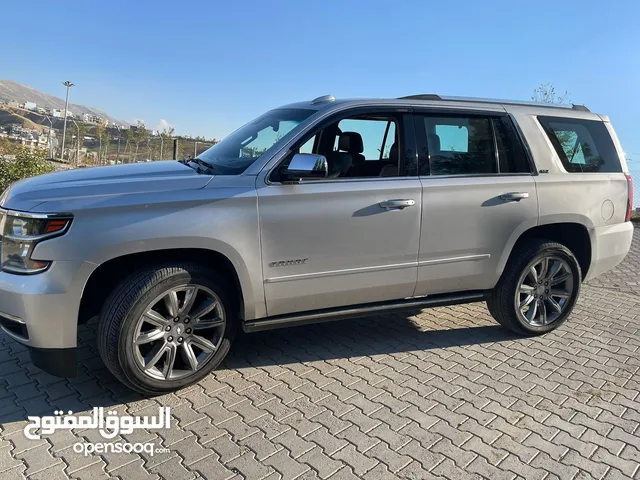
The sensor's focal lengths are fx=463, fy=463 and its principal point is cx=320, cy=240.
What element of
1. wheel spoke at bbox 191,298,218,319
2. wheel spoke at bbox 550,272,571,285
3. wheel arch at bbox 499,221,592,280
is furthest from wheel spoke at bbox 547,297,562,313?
wheel spoke at bbox 191,298,218,319

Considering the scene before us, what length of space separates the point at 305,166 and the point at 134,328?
1.49 metres

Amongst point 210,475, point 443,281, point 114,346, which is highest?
point 443,281

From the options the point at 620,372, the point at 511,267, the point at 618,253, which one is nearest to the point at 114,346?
the point at 511,267

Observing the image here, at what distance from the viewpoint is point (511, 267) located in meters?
4.04

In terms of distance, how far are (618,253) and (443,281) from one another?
6.66 feet

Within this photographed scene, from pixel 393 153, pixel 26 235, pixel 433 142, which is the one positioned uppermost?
pixel 433 142

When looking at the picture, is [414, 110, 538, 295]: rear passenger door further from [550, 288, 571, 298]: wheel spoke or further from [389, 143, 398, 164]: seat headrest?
[550, 288, 571, 298]: wheel spoke

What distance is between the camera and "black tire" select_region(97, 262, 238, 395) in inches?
110

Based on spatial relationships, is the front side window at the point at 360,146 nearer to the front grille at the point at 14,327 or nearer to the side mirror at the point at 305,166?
the side mirror at the point at 305,166

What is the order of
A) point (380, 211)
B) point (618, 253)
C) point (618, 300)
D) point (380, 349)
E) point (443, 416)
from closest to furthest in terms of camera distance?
1. point (443, 416)
2. point (380, 211)
3. point (380, 349)
4. point (618, 253)
5. point (618, 300)

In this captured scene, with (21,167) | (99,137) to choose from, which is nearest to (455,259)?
(21,167)

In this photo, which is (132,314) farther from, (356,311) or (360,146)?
(360,146)

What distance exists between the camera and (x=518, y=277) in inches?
159

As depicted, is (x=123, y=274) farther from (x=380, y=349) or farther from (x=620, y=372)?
(x=620, y=372)
